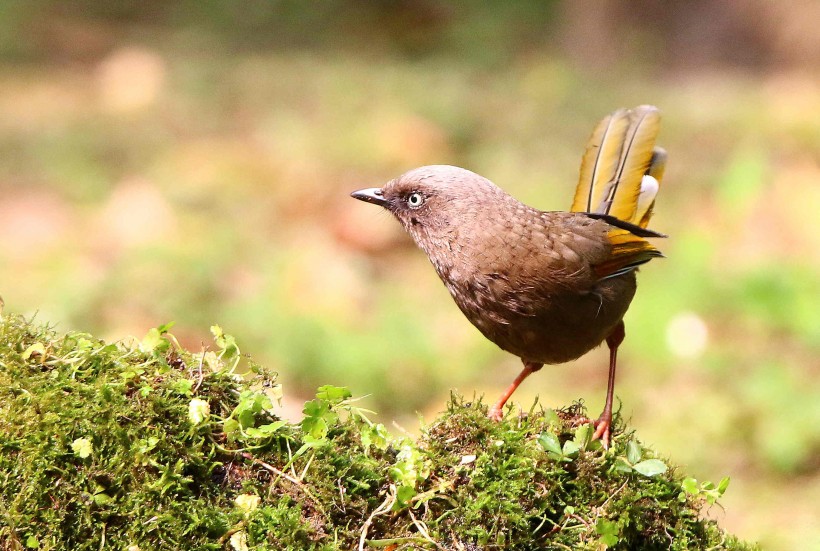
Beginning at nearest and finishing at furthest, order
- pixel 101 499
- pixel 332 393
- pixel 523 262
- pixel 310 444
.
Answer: pixel 101 499 → pixel 310 444 → pixel 332 393 → pixel 523 262

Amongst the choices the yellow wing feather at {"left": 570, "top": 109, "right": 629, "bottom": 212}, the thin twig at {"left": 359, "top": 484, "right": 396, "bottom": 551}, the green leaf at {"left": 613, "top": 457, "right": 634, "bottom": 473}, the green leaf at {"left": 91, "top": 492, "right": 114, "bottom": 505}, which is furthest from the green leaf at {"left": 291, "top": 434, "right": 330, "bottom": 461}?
the yellow wing feather at {"left": 570, "top": 109, "right": 629, "bottom": 212}

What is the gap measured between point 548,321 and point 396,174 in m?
7.44

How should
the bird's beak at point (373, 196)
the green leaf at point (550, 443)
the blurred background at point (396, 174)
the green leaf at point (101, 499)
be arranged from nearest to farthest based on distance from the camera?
the green leaf at point (101, 499) < the green leaf at point (550, 443) < the bird's beak at point (373, 196) < the blurred background at point (396, 174)

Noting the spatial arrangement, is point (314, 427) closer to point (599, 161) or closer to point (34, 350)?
point (34, 350)

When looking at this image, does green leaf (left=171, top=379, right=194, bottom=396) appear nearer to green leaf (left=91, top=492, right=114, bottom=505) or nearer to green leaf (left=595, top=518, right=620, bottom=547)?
green leaf (left=91, top=492, right=114, bottom=505)

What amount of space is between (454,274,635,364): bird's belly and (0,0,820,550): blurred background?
2254mm

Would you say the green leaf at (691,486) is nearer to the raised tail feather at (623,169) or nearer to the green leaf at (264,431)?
the green leaf at (264,431)

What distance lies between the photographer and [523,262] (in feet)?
12.0

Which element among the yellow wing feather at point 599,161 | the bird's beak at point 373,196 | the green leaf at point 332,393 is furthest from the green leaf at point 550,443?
the yellow wing feather at point 599,161

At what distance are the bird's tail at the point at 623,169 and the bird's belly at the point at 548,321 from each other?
0.85m

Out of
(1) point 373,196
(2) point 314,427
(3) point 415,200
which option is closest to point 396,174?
(1) point 373,196

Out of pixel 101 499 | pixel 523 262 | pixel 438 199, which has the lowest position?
pixel 101 499

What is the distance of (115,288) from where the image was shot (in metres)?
8.25

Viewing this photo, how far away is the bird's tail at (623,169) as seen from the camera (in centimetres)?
461
